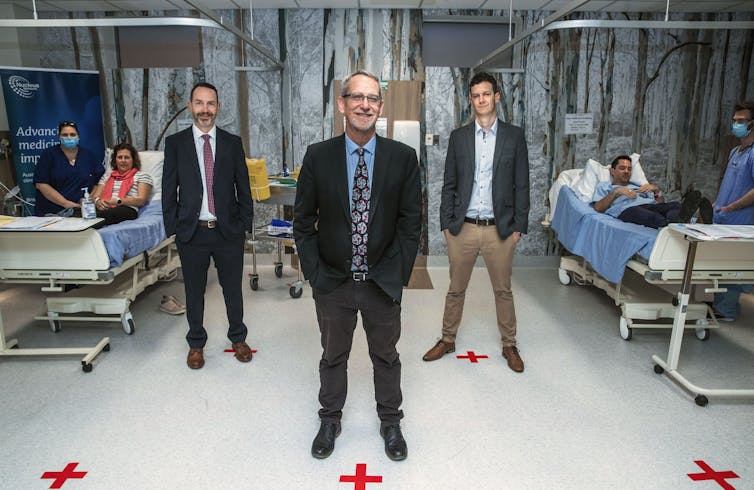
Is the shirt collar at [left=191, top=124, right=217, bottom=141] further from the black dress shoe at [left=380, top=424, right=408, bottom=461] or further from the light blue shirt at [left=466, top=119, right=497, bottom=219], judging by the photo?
the black dress shoe at [left=380, top=424, right=408, bottom=461]

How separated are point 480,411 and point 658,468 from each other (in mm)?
790


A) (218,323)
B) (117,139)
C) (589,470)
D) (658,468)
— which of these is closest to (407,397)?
(589,470)

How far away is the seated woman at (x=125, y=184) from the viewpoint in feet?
13.5

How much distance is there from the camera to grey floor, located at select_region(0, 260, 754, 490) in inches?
81.8

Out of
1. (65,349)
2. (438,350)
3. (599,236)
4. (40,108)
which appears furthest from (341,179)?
(40,108)

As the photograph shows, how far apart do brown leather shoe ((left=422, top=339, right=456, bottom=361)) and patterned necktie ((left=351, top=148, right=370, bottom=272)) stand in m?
1.37

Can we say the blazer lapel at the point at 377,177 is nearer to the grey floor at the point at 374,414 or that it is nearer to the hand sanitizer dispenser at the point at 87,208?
the grey floor at the point at 374,414

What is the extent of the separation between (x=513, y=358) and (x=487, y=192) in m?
1.01

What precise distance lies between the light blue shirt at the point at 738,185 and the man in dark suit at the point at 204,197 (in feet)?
10.6

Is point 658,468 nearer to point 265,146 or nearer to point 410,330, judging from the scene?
point 410,330

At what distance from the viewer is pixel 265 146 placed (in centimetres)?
551

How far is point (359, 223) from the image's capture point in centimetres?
193

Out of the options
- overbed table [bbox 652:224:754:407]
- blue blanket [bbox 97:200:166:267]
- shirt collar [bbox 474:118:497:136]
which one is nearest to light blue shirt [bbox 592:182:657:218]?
overbed table [bbox 652:224:754:407]

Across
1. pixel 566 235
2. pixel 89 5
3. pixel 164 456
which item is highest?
pixel 89 5
